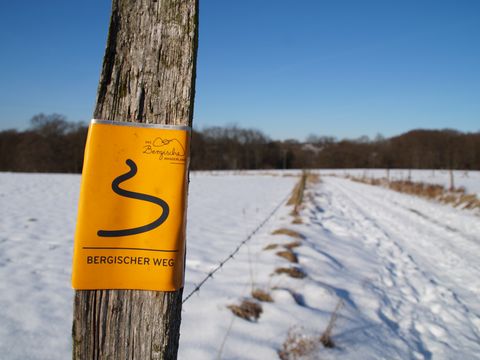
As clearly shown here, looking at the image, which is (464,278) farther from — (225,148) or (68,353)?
(225,148)

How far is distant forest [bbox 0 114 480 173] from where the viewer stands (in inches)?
2083

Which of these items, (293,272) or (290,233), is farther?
(290,233)

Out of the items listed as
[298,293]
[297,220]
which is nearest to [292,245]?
[298,293]

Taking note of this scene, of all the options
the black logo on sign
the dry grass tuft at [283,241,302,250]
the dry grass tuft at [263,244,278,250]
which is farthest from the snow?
the black logo on sign

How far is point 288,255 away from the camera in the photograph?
408 cm

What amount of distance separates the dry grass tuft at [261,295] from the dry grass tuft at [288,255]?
44.3 inches

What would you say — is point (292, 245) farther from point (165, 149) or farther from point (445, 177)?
point (445, 177)

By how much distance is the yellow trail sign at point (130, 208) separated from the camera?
0.82 meters

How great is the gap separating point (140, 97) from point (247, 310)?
236 centimetres

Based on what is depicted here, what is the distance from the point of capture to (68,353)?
6.61 ft

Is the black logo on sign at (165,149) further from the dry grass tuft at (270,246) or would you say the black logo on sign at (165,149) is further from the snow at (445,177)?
the snow at (445,177)

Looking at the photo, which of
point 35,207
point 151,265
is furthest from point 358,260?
point 35,207

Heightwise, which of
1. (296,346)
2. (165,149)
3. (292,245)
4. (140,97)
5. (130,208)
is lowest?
(296,346)

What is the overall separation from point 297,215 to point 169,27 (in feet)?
23.5
